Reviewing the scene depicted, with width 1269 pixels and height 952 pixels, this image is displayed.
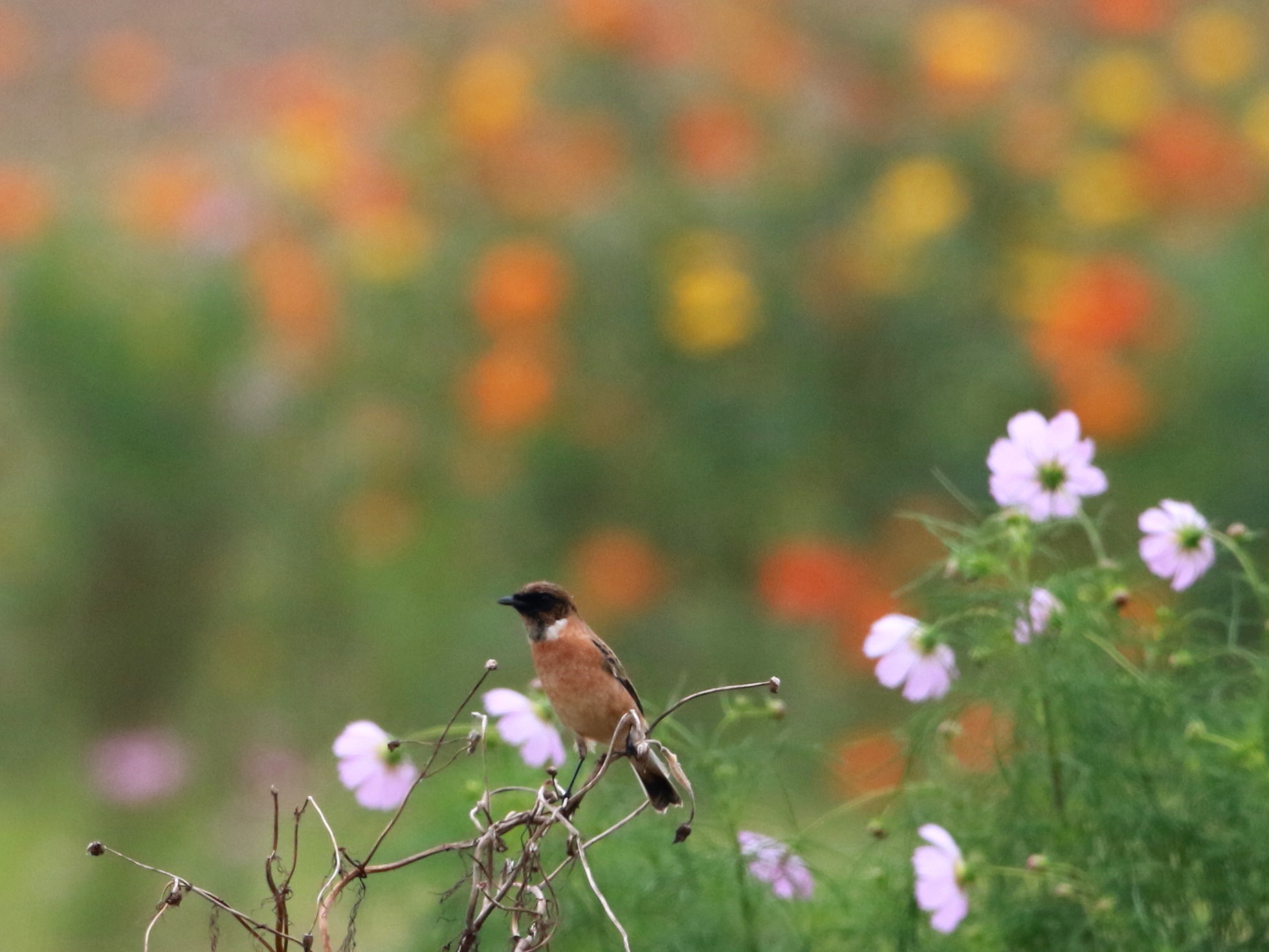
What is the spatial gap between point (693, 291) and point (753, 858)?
4.18 feet

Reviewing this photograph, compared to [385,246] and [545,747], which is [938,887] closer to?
[545,747]

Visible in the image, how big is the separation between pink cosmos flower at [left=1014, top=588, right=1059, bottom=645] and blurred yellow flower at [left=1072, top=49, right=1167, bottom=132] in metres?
1.71

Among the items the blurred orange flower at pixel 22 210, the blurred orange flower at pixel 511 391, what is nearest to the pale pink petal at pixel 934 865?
the blurred orange flower at pixel 511 391

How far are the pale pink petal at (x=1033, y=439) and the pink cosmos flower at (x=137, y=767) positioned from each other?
4.95 ft

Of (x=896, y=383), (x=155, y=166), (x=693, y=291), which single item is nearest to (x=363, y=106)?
(x=155, y=166)

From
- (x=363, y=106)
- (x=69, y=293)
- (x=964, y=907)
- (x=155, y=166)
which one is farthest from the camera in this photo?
(x=363, y=106)

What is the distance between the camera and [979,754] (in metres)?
1.25

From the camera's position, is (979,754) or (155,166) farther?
(155,166)

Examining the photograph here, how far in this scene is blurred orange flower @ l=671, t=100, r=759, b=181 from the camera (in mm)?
2396

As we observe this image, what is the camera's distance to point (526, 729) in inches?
40.8

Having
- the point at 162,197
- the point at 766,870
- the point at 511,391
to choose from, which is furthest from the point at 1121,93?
the point at 766,870

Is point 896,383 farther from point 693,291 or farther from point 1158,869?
point 1158,869

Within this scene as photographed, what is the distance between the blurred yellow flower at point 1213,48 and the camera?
104 inches

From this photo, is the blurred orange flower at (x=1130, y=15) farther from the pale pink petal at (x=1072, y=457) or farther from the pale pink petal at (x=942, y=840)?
the pale pink petal at (x=942, y=840)
